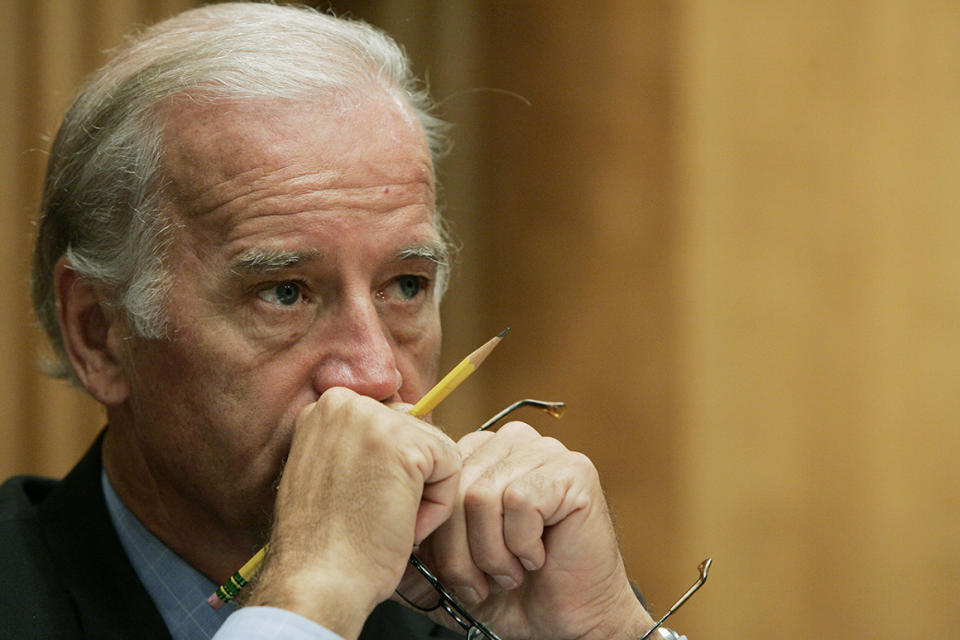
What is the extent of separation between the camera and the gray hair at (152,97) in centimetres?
175

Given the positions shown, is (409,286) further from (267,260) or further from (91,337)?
(91,337)

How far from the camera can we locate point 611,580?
1.73 metres

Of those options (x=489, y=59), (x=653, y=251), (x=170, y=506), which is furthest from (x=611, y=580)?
(x=489, y=59)

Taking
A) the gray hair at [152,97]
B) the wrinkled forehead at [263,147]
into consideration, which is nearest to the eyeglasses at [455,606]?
the wrinkled forehead at [263,147]

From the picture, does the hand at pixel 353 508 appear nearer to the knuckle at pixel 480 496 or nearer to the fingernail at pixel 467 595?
the knuckle at pixel 480 496

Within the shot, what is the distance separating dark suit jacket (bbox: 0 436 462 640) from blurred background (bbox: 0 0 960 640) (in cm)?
107

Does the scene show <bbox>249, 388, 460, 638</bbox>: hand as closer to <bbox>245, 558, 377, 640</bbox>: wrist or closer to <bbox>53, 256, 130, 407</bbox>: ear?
<bbox>245, 558, 377, 640</bbox>: wrist

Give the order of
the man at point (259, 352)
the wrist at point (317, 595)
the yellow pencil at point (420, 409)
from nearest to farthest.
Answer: the wrist at point (317, 595), the yellow pencil at point (420, 409), the man at point (259, 352)

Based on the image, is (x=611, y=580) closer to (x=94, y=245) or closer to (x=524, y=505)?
(x=524, y=505)

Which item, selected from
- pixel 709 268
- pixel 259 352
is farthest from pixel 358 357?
pixel 709 268

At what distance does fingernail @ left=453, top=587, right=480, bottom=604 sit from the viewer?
163 centimetres

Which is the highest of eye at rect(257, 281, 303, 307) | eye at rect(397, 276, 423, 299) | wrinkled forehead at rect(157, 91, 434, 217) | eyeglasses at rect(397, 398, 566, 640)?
wrinkled forehead at rect(157, 91, 434, 217)

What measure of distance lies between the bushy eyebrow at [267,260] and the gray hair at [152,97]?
0.17m

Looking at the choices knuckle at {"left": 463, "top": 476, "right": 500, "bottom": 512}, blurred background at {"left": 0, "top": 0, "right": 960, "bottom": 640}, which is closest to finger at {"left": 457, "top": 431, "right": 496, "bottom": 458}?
knuckle at {"left": 463, "top": 476, "right": 500, "bottom": 512}
